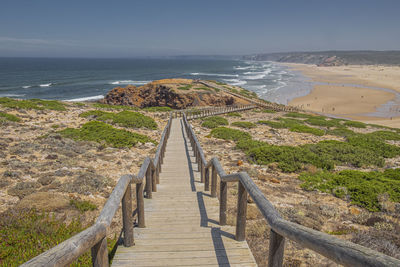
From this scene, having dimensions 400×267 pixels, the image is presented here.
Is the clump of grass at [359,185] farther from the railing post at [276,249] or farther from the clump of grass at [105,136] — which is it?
the clump of grass at [105,136]

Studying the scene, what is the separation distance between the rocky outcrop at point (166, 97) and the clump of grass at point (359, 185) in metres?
26.7

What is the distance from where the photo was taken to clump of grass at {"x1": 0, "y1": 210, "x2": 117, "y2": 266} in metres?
3.72

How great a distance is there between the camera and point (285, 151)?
11.4 m

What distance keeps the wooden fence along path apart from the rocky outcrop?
28.3 meters

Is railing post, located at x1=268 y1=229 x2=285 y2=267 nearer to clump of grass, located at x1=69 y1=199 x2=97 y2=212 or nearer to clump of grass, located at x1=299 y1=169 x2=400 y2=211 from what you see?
clump of grass, located at x1=69 y1=199 x2=97 y2=212

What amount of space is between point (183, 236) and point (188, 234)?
11 cm

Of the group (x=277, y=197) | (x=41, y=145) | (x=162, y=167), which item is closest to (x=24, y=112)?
(x=41, y=145)

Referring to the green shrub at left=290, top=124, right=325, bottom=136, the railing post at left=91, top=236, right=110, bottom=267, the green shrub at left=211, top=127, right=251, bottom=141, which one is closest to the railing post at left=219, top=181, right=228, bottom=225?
the railing post at left=91, top=236, right=110, bottom=267

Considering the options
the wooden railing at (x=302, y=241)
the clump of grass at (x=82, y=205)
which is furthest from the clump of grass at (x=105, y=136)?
the wooden railing at (x=302, y=241)

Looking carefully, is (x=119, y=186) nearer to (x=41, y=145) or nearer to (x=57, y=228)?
(x=57, y=228)

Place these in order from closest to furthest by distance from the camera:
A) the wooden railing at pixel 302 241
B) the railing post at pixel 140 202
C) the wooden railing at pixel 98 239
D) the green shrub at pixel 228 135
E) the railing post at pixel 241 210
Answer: the wooden railing at pixel 302 241 → the wooden railing at pixel 98 239 → the railing post at pixel 241 210 → the railing post at pixel 140 202 → the green shrub at pixel 228 135

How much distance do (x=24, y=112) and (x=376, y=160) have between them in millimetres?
20817

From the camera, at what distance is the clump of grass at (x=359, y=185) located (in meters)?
7.02

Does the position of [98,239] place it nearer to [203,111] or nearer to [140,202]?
[140,202]
